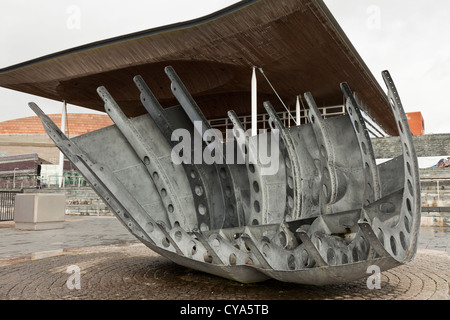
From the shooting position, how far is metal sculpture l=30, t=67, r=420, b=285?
380cm

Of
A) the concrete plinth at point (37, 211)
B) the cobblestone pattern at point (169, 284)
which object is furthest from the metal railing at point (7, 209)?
the cobblestone pattern at point (169, 284)

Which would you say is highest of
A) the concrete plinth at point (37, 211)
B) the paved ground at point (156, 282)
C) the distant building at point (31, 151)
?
the distant building at point (31, 151)

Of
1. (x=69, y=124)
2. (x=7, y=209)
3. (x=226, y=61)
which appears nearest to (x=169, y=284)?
(x=226, y=61)

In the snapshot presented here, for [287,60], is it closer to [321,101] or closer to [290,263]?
[321,101]

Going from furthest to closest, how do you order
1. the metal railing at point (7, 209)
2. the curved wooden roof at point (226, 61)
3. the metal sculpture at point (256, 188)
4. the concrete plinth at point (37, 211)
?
the metal railing at point (7, 209), the curved wooden roof at point (226, 61), the concrete plinth at point (37, 211), the metal sculpture at point (256, 188)

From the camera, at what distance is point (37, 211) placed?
44.7 ft

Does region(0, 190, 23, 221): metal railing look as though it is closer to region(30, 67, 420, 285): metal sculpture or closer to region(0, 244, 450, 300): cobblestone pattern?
region(0, 244, 450, 300): cobblestone pattern

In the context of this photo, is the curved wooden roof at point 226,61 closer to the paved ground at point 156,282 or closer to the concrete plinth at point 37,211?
the concrete plinth at point 37,211

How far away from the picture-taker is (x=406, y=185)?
3.75 meters

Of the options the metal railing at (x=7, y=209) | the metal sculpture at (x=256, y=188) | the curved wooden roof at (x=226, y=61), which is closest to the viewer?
the metal sculpture at (x=256, y=188)

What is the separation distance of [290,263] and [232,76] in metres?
18.4

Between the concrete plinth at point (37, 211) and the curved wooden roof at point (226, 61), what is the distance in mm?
9069

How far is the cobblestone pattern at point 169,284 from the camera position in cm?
421
